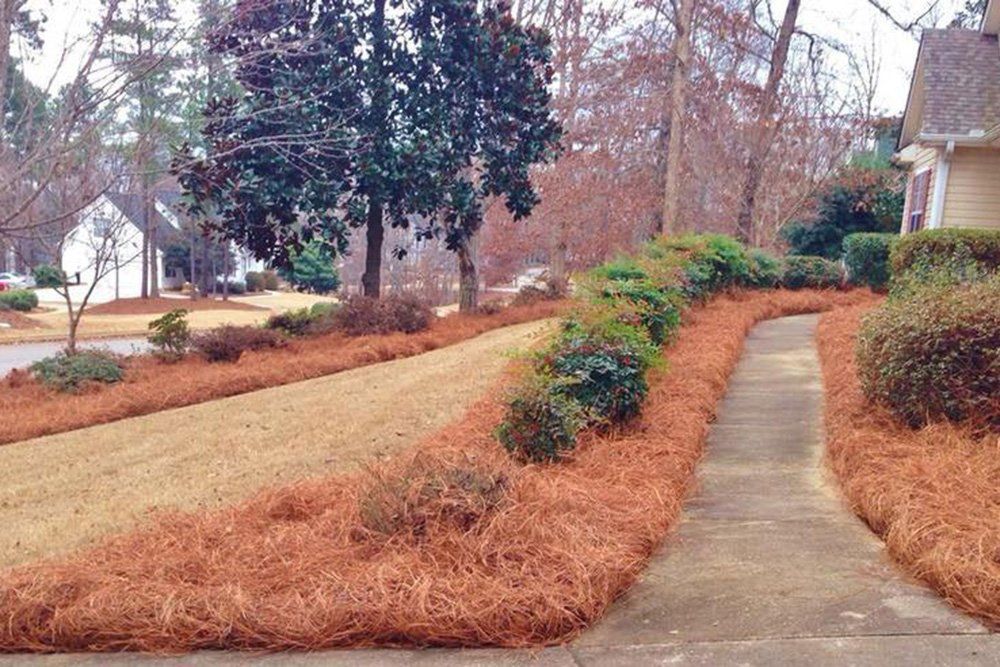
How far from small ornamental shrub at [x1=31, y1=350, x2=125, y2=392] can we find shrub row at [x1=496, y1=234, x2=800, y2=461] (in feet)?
24.2

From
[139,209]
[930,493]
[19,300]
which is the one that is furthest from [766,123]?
[19,300]

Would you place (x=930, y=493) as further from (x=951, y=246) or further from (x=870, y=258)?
(x=870, y=258)

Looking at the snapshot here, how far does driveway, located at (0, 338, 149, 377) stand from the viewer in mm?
21933

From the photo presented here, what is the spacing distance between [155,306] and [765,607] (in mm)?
43190

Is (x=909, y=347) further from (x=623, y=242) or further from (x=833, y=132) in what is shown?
(x=833, y=132)

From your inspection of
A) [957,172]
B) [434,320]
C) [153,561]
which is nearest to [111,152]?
[434,320]

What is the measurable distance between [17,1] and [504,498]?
8025 mm

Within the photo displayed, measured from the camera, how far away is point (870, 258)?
716 inches

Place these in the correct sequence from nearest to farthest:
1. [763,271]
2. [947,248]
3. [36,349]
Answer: [947,248] < [763,271] < [36,349]

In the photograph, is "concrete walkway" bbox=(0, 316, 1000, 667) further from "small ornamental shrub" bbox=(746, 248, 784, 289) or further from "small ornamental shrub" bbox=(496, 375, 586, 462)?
"small ornamental shrub" bbox=(746, 248, 784, 289)

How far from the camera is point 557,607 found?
3.86 m

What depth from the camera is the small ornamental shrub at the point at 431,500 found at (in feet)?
15.3

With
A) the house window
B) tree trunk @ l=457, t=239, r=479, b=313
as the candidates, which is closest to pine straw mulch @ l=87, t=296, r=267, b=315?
tree trunk @ l=457, t=239, r=479, b=313

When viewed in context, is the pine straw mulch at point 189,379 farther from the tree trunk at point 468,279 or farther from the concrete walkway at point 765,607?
the concrete walkway at point 765,607
